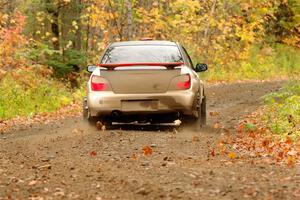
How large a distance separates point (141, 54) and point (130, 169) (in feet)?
15.4

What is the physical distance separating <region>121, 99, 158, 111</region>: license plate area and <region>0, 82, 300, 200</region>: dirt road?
0.42 metres

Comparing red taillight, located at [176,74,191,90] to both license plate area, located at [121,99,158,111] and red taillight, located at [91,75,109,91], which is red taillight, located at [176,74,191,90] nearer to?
license plate area, located at [121,99,158,111]

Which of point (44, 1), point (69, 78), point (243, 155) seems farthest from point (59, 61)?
point (243, 155)

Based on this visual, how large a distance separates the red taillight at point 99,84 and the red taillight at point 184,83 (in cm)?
124

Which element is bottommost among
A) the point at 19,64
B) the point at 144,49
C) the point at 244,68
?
the point at 244,68

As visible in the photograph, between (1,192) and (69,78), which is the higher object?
(1,192)

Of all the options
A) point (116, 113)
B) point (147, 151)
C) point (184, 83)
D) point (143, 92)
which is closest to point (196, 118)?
point (184, 83)

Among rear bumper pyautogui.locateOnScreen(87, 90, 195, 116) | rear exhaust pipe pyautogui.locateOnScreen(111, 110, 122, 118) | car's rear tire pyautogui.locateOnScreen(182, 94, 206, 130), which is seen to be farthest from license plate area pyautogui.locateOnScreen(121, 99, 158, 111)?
car's rear tire pyautogui.locateOnScreen(182, 94, 206, 130)

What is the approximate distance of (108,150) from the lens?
30.3ft

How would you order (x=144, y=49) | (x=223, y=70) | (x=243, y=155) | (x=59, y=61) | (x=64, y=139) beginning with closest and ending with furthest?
(x=243, y=155)
(x=64, y=139)
(x=144, y=49)
(x=59, y=61)
(x=223, y=70)

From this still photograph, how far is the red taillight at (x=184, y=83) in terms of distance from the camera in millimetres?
11164

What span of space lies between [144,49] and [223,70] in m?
19.3

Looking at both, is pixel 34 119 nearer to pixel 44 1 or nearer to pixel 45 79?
pixel 45 79

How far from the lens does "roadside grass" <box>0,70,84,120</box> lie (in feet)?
56.0
